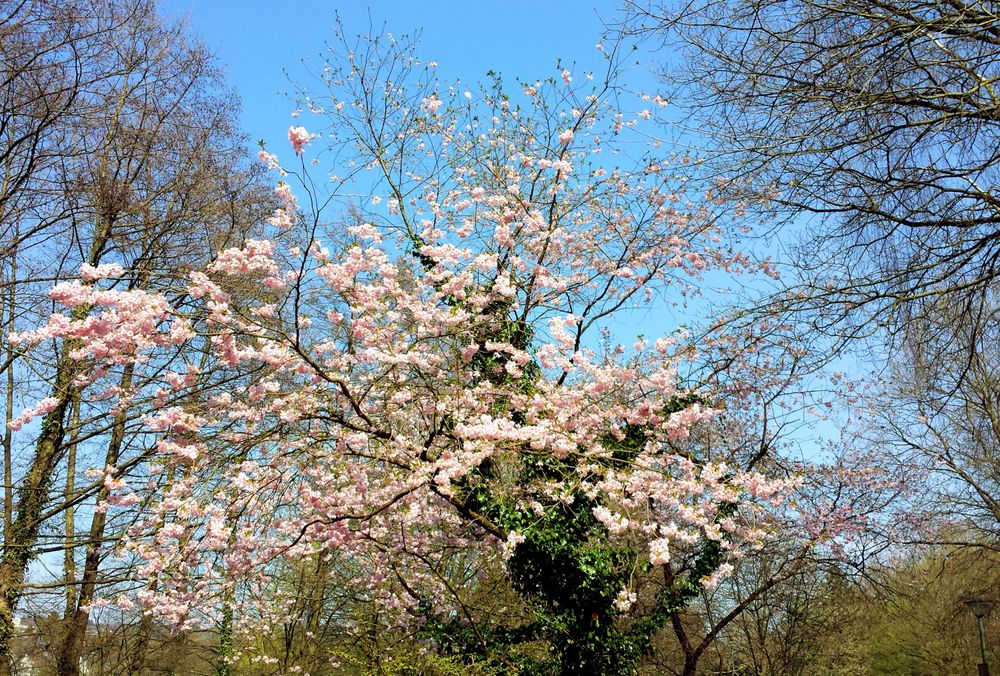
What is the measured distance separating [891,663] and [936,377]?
17627 millimetres

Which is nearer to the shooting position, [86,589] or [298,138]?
[298,138]

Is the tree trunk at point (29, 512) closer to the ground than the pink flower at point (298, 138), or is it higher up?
closer to the ground

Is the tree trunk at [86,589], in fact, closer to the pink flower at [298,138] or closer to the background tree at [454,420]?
the background tree at [454,420]

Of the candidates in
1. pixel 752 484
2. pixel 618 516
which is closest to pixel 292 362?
pixel 618 516

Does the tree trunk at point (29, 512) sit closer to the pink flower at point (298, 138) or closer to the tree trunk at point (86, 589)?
the tree trunk at point (86, 589)

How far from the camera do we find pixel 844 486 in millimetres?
11906

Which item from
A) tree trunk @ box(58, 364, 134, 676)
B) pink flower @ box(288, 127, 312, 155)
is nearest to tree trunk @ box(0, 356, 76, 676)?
tree trunk @ box(58, 364, 134, 676)

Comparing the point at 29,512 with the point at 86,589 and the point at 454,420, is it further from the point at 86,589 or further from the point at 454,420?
the point at 454,420

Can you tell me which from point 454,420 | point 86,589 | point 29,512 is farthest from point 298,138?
point 86,589

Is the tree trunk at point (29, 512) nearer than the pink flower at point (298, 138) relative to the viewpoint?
No

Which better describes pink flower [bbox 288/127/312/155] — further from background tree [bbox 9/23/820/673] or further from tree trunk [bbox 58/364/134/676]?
tree trunk [bbox 58/364/134/676]

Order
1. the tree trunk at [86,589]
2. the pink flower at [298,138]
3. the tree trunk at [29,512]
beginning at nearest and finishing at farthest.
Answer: the pink flower at [298,138] < the tree trunk at [29,512] < the tree trunk at [86,589]

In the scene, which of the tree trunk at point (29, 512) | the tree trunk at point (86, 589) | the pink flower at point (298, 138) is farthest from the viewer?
the tree trunk at point (86, 589)

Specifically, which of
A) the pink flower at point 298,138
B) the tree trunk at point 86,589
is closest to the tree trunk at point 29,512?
the tree trunk at point 86,589
